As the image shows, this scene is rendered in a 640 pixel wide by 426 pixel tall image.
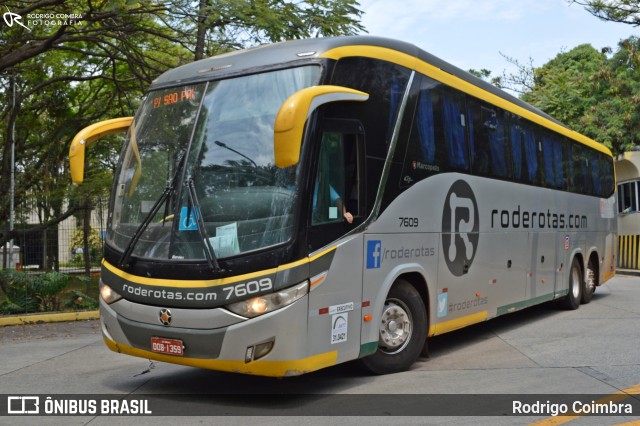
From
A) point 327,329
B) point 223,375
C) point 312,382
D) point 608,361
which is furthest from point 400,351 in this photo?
point 608,361

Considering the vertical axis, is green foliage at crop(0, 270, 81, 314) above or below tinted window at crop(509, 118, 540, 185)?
below

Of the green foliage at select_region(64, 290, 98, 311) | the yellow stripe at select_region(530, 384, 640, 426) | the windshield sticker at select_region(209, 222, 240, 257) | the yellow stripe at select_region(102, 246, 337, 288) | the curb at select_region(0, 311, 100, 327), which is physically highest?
the windshield sticker at select_region(209, 222, 240, 257)

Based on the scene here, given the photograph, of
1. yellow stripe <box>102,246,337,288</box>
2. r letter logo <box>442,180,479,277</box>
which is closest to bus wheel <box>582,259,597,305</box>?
r letter logo <box>442,180,479,277</box>

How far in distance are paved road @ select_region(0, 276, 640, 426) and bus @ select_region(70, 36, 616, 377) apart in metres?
0.44

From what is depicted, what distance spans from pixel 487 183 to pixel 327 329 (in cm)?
435

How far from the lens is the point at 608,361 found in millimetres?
8430

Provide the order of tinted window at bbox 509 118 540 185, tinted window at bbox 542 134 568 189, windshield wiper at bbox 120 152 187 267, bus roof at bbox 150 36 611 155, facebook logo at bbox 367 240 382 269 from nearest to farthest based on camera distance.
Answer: windshield wiper at bbox 120 152 187 267
bus roof at bbox 150 36 611 155
facebook logo at bbox 367 240 382 269
tinted window at bbox 509 118 540 185
tinted window at bbox 542 134 568 189

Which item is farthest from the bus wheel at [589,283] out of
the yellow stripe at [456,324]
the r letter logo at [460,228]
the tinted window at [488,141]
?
the r letter logo at [460,228]

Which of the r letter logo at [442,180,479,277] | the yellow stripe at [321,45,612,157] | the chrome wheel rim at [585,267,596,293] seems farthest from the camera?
the chrome wheel rim at [585,267,596,293]

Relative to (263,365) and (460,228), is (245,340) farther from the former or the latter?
(460,228)

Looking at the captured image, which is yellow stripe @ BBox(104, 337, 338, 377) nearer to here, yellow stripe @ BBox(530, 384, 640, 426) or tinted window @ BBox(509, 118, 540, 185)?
yellow stripe @ BBox(530, 384, 640, 426)

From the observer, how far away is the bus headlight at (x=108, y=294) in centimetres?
699

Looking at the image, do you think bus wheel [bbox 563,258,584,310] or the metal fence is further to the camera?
the metal fence

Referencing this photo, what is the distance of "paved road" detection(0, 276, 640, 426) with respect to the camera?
6.31 m
